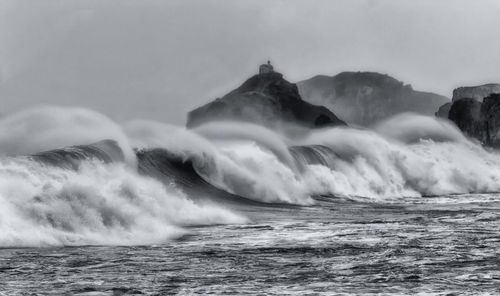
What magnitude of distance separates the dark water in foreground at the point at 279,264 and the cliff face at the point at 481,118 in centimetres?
7382

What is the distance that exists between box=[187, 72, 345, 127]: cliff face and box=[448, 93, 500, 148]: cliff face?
53.0 ft

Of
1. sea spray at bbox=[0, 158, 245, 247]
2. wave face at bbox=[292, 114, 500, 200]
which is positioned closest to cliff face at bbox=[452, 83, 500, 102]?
wave face at bbox=[292, 114, 500, 200]

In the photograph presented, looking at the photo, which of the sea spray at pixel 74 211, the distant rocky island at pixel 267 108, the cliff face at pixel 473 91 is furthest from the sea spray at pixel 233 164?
the cliff face at pixel 473 91

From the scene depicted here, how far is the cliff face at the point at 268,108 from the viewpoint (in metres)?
90.7

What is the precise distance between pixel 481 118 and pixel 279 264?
88.5 metres

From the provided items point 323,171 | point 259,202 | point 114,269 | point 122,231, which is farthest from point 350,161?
point 114,269

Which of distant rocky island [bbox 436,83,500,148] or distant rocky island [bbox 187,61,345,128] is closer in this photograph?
distant rocky island [bbox 187,61,345,128]

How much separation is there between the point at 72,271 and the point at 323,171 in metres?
27.5

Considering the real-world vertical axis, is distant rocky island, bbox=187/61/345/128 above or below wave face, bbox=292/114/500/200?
above

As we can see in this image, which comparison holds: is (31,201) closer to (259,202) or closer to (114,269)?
(114,269)

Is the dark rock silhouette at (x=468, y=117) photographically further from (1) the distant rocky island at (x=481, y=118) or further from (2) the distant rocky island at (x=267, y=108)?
(2) the distant rocky island at (x=267, y=108)

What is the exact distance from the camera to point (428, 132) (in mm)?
66000

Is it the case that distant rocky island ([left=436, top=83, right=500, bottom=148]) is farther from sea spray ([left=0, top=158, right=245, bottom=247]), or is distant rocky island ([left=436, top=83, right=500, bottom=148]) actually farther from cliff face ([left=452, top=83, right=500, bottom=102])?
sea spray ([left=0, top=158, right=245, bottom=247])

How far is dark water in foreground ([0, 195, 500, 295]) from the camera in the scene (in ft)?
34.2
